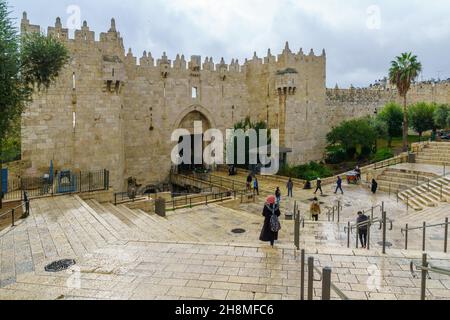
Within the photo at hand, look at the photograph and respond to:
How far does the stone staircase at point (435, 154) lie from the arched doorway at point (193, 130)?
15.8 m

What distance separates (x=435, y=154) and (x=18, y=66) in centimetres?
2498

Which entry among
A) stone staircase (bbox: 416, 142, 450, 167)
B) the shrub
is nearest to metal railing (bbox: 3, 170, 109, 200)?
the shrub

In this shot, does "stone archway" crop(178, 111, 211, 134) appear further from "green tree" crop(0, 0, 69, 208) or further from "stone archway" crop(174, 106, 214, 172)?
"green tree" crop(0, 0, 69, 208)

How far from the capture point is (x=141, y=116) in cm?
2409

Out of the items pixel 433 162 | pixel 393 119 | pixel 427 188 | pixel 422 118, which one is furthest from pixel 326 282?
pixel 422 118

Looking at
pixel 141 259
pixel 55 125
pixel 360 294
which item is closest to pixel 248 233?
pixel 141 259

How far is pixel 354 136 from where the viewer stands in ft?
88.7

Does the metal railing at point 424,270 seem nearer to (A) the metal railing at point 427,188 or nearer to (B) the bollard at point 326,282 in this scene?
(B) the bollard at point 326,282

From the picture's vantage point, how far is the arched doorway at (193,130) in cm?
2658

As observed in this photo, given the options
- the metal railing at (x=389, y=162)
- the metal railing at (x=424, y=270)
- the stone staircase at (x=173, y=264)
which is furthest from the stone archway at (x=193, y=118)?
the metal railing at (x=424, y=270)

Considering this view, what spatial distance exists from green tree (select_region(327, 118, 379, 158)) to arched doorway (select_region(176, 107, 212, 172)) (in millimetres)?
10569

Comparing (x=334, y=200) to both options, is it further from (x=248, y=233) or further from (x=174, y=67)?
(x=174, y=67)

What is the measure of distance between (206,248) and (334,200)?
11.9 m

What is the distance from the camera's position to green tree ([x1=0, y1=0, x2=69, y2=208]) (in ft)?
33.4
